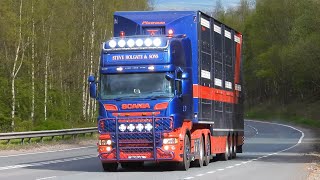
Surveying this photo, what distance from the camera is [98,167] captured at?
23.2 m

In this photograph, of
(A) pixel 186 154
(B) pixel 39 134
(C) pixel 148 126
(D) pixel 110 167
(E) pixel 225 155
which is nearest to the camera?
(C) pixel 148 126

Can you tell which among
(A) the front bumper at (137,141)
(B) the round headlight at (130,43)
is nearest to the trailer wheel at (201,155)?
(A) the front bumper at (137,141)

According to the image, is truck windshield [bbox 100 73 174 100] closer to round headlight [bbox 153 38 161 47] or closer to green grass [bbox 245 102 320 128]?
round headlight [bbox 153 38 161 47]

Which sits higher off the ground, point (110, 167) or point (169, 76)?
point (169, 76)

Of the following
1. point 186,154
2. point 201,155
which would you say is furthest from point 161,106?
point 201,155

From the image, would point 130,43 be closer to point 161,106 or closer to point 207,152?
point 161,106

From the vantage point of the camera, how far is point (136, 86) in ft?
66.7

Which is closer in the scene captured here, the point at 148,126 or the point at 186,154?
the point at 148,126

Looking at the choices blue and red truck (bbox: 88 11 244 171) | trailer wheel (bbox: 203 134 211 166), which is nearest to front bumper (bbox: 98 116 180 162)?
blue and red truck (bbox: 88 11 244 171)

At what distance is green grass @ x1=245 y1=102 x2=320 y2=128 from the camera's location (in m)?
84.4

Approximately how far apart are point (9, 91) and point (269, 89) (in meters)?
69.9

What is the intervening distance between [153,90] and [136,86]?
1.64ft

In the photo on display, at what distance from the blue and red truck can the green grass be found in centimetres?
5680

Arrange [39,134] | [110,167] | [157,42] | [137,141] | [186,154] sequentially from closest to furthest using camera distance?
[137,141]
[157,42]
[186,154]
[110,167]
[39,134]
